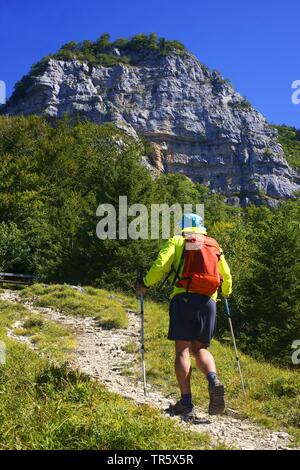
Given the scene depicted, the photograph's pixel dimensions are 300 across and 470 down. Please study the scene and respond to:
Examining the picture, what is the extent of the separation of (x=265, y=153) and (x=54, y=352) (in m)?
117

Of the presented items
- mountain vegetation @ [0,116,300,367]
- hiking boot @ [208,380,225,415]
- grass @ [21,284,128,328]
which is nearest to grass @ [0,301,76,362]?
grass @ [21,284,128,328]

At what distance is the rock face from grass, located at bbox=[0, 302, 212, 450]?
10514 cm

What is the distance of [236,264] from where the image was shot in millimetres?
26562

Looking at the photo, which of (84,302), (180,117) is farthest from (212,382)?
(180,117)

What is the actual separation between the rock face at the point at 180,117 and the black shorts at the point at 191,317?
106 meters

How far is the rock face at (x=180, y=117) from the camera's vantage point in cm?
11406

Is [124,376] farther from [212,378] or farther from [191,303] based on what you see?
[191,303]

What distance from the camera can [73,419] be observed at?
478 cm

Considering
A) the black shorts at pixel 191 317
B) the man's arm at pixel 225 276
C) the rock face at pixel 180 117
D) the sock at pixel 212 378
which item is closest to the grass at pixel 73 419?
the sock at pixel 212 378

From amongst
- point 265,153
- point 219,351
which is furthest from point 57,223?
point 265,153

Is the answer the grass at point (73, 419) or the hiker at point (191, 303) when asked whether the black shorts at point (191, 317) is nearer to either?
the hiker at point (191, 303)
